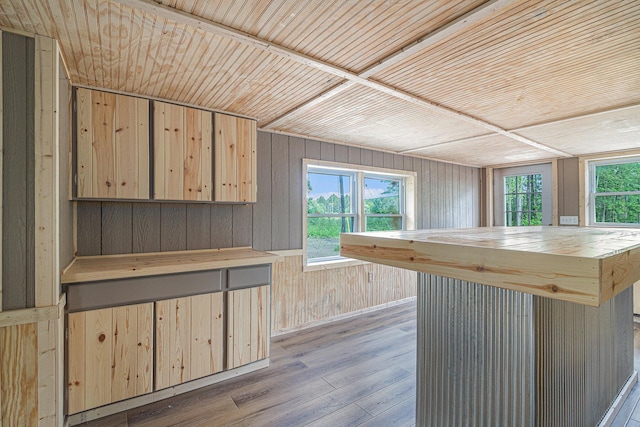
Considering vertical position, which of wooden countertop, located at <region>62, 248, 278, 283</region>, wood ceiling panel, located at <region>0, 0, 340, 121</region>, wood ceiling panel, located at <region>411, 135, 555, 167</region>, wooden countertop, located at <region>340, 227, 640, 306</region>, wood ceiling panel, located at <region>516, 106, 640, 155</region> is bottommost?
wooden countertop, located at <region>62, 248, 278, 283</region>

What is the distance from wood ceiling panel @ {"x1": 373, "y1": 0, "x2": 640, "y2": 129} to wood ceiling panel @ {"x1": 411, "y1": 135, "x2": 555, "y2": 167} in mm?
1092

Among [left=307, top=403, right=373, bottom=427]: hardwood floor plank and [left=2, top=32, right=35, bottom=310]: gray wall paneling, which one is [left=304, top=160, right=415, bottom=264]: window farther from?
[left=2, top=32, right=35, bottom=310]: gray wall paneling

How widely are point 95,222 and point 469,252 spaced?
2731mm

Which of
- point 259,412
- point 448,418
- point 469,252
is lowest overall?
point 259,412

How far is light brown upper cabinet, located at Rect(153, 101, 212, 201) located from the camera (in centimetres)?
252

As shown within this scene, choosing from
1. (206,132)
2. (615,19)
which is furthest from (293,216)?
(615,19)

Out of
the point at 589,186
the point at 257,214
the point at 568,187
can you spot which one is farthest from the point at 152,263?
the point at 589,186

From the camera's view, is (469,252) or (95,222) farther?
(95,222)

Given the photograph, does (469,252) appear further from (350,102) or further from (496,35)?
(350,102)

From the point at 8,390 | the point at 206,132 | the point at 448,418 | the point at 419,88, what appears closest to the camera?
the point at 448,418

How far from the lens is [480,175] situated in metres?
5.94

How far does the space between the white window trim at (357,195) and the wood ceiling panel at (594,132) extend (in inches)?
65.3

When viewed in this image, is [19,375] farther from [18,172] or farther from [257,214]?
[257,214]

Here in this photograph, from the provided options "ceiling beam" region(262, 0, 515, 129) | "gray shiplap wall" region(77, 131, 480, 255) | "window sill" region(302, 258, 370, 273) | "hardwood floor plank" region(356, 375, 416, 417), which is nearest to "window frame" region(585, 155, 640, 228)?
"gray shiplap wall" region(77, 131, 480, 255)
